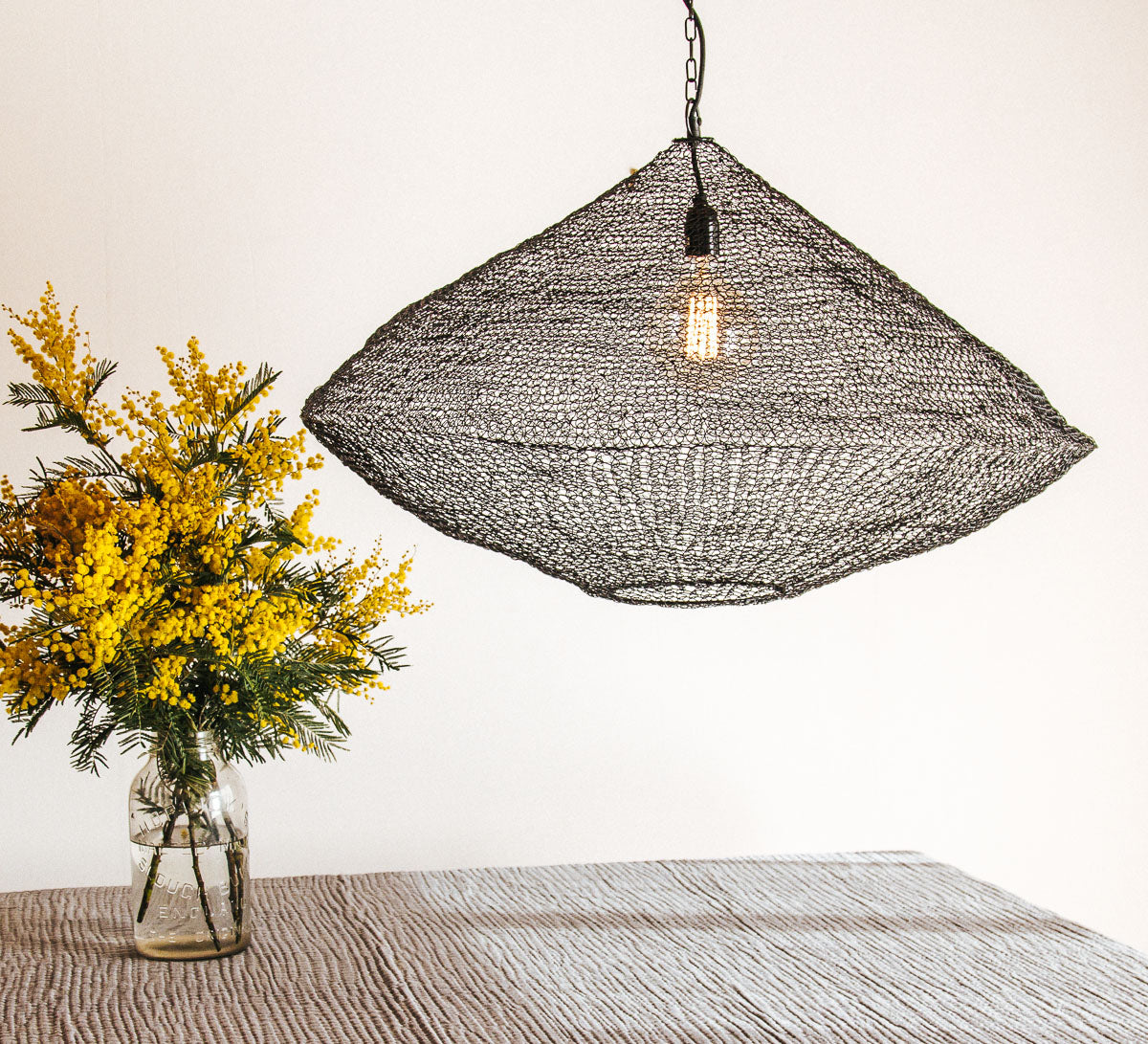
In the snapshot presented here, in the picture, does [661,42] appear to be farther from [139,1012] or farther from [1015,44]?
[139,1012]

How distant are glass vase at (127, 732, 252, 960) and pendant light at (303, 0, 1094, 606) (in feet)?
1.27

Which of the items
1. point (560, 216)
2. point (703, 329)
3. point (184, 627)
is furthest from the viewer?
point (560, 216)

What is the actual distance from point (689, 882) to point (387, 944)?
1.27 feet

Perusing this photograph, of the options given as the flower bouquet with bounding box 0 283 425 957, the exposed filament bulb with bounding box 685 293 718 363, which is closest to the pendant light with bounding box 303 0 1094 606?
the exposed filament bulb with bounding box 685 293 718 363

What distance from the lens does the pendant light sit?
941 mm

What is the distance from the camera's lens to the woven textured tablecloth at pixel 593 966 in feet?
3.48

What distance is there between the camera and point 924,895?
1451mm

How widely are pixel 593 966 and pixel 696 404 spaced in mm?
562

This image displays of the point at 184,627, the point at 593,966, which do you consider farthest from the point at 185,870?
the point at 593,966

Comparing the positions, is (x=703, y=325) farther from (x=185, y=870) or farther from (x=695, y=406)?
(x=185, y=870)

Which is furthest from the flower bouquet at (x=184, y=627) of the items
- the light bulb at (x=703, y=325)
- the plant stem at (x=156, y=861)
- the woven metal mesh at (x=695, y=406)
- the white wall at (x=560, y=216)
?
the white wall at (x=560, y=216)

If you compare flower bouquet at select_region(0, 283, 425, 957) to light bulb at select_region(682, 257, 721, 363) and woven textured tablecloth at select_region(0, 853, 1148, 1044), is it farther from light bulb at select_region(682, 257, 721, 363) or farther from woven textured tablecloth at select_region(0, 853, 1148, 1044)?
light bulb at select_region(682, 257, 721, 363)

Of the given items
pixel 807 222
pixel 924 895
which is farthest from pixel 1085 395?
pixel 807 222

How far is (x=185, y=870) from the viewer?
Result: 1222 millimetres
